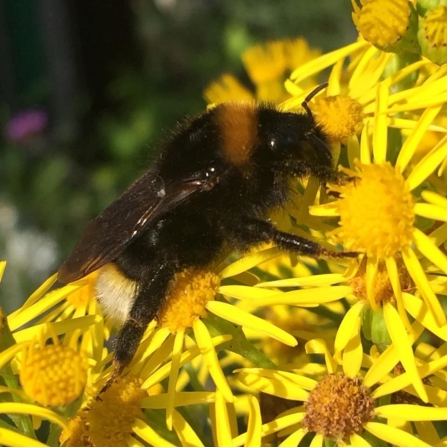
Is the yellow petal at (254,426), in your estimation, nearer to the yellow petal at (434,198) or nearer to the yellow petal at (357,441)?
the yellow petal at (357,441)

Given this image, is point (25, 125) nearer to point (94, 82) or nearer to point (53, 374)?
point (94, 82)

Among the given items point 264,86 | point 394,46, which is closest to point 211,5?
point 264,86

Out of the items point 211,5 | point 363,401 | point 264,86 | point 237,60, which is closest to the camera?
point 363,401

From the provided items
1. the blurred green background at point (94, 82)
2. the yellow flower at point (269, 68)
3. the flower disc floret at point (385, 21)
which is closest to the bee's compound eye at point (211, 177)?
the flower disc floret at point (385, 21)

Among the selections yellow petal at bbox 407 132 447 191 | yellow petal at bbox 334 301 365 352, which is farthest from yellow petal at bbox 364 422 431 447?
yellow petal at bbox 407 132 447 191

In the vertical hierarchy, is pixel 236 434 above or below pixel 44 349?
below

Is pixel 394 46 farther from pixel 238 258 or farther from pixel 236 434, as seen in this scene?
pixel 236 434

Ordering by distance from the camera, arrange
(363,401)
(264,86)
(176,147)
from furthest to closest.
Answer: (264,86) < (176,147) < (363,401)
